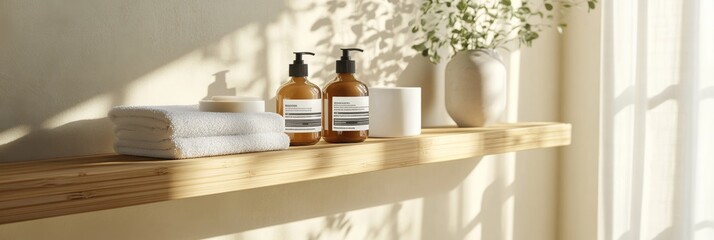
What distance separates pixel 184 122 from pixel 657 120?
1322 mm

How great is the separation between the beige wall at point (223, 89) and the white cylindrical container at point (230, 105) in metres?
0.12

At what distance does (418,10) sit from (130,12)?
737 millimetres

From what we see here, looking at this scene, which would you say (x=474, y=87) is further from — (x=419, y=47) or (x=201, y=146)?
(x=201, y=146)

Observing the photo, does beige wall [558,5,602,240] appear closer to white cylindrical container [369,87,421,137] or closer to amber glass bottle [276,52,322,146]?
white cylindrical container [369,87,421,137]

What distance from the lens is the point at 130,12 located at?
1400 mm

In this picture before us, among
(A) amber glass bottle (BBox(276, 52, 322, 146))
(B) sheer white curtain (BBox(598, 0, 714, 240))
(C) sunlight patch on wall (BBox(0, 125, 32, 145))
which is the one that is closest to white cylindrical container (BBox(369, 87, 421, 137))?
(A) amber glass bottle (BBox(276, 52, 322, 146))

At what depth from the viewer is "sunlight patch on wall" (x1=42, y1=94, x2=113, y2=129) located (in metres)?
1.32

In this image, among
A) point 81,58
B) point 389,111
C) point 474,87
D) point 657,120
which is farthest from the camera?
point 657,120

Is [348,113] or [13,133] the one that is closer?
[13,133]

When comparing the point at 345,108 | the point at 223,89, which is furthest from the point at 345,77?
the point at 223,89

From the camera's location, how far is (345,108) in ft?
4.96

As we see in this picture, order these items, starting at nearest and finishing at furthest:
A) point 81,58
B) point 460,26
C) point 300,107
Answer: point 81,58 → point 300,107 → point 460,26

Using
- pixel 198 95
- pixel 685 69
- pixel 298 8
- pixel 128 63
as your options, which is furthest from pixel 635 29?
pixel 128 63

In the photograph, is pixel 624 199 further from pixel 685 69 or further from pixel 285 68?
pixel 285 68
